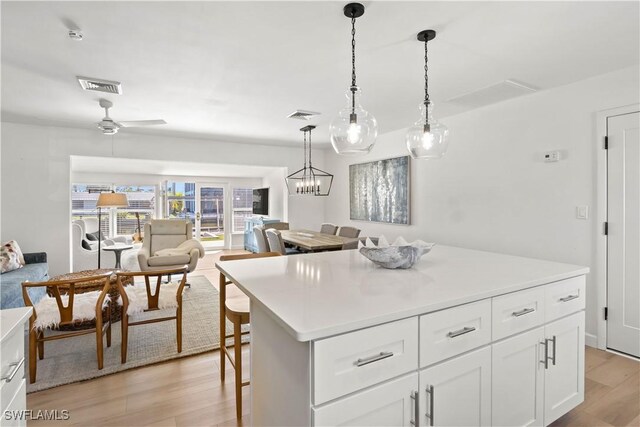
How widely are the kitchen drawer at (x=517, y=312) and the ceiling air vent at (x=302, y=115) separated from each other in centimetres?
307

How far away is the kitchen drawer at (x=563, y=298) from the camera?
5.23ft

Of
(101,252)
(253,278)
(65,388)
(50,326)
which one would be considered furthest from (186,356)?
(101,252)

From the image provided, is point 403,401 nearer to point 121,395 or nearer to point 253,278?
point 253,278

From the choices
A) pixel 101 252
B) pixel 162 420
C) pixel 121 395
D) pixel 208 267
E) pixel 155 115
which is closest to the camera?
pixel 162 420

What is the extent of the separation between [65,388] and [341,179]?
4895mm

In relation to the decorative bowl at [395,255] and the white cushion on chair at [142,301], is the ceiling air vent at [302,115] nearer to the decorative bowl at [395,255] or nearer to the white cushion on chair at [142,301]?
the white cushion on chair at [142,301]

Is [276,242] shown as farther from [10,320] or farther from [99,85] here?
[10,320]

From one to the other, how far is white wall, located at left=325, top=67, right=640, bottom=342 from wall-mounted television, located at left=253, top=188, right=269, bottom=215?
417 centimetres

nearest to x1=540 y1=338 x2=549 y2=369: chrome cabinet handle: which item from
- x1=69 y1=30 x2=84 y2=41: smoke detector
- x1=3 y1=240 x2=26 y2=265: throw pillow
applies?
x1=69 y1=30 x2=84 y2=41: smoke detector

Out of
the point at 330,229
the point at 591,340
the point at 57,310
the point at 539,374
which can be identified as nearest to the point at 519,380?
the point at 539,374

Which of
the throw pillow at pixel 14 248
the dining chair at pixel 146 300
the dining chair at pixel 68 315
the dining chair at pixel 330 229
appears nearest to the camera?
the dining chair at pixel 68 315

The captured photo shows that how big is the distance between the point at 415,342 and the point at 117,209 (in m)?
7.74

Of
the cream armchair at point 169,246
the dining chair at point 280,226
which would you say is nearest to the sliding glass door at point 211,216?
the dining chair at point 280,226

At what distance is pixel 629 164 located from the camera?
8.46 feet
